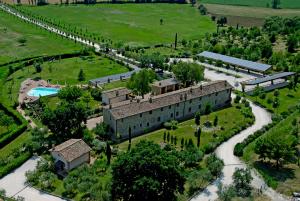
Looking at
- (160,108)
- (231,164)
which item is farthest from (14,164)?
(231,164)

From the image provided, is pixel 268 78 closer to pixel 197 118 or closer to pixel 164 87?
pixel 164 87

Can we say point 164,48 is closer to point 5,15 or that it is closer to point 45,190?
point 5,15

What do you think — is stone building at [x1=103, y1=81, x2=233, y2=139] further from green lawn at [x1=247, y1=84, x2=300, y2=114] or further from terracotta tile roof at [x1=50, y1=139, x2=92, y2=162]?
terracotta tile roof at [x1=50, y1=139, x2=92, y2=162]

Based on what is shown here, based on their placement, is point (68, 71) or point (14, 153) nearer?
point (14, 153)

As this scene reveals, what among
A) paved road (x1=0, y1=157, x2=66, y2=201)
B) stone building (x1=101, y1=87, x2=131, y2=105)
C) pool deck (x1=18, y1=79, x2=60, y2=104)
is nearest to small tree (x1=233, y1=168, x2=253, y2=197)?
paved road (x1=0, y1=157, x2=66, y2=201)

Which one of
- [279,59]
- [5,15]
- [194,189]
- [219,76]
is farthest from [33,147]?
[5,15]

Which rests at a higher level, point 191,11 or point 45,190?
point 191,11
